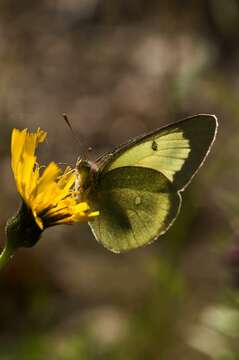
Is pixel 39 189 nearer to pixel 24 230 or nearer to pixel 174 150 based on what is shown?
pixel 24 230

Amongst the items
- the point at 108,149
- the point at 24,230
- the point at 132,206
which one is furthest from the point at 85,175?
the point at 108,149

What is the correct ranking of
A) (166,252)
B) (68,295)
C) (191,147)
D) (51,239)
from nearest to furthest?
(191,147), (166,252), (68,295), (51,239)

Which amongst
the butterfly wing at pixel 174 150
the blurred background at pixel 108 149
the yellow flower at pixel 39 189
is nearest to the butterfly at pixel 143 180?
the butterfly wing at pixel 174 150

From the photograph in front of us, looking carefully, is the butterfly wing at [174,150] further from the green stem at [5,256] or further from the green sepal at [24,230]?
the green stem at [5,256]

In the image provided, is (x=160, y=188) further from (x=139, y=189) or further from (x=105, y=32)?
(x=105, y=32)

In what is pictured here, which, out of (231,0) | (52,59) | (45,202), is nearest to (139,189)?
(45,202)

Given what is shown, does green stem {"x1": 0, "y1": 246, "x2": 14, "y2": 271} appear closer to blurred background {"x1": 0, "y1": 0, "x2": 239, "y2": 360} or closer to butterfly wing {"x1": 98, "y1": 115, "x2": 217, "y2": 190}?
butterfly wing {"x1": 98, "y1": 115, "x2": 217, "y2": 190}

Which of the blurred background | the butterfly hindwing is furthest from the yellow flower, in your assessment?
the blurred background

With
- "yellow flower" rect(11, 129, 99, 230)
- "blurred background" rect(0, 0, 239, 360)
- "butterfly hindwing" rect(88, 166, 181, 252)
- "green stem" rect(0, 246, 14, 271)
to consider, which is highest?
"yellow flower" rect(11, 129, 99, 230)
